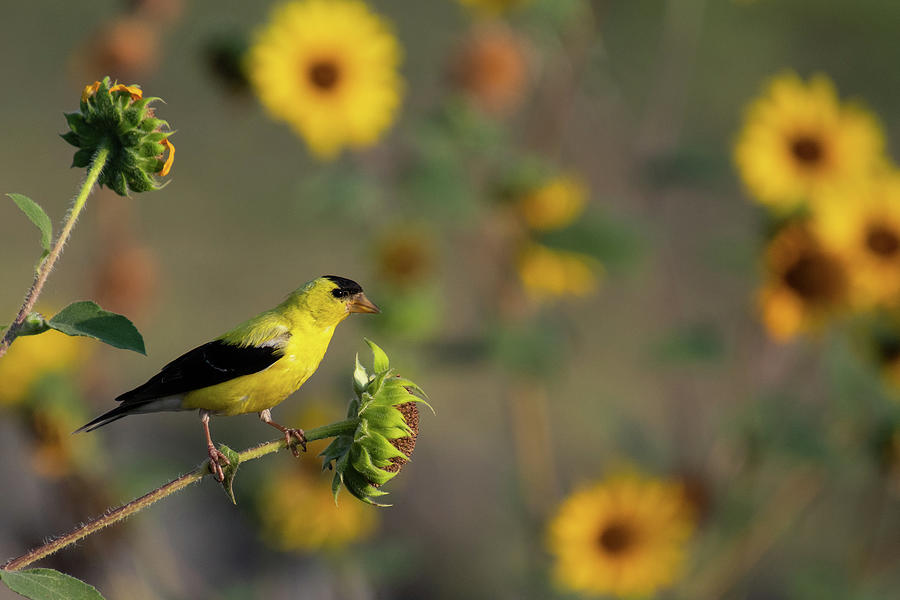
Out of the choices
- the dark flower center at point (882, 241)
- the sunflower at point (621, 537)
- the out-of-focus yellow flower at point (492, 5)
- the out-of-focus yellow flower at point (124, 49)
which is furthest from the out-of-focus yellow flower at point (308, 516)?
the dark flower center at point (882, 241)

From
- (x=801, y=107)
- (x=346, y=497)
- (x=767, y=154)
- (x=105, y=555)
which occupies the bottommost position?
(x=105, y=555)

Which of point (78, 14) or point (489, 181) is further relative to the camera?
point (78, 14)

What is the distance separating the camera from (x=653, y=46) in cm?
632

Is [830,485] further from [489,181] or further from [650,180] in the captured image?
[489,181]

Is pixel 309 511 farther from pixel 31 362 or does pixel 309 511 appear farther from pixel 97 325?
pixel 97 325

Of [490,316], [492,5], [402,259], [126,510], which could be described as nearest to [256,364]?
[126,510]

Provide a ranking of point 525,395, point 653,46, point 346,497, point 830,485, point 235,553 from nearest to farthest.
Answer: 1. point 346,497
2. point 830,485
3. point 525,395
4. point 235,553
5. point 653,46

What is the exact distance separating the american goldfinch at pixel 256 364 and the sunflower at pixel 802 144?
164cm

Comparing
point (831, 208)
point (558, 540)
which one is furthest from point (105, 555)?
point (831, 208)

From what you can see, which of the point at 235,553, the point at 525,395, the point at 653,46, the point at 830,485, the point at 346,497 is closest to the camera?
the point at 346,497

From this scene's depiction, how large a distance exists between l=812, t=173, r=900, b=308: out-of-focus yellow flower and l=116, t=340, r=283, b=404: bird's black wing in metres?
1.55

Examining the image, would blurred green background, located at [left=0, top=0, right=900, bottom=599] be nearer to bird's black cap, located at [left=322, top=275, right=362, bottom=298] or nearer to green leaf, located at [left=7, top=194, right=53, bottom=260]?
green leaf, located at [left=7, top=194, right=53, bottom=260]

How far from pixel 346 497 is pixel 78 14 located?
5.35 metres

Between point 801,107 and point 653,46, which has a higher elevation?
point 653,46
